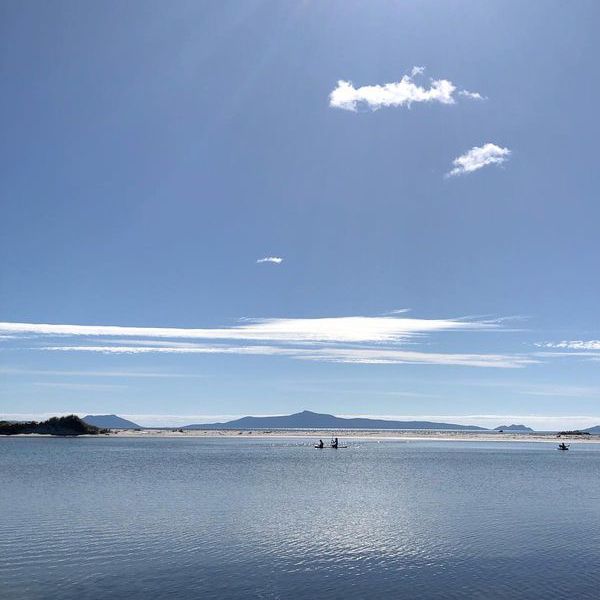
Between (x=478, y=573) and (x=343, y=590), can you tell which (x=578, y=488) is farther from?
(x=343, y=590)

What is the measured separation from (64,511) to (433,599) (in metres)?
31.2

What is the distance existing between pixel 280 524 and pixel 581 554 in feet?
62.2

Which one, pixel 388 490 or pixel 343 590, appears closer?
pixel 343 590

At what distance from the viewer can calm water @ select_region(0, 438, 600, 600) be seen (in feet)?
88.5

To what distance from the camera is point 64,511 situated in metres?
45.3

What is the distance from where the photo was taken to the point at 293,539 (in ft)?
119

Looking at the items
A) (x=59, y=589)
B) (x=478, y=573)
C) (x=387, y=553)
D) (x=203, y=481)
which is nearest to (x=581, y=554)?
(x=478, y=573)

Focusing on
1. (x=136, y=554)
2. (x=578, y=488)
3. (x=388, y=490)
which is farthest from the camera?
(x=578, y=488)

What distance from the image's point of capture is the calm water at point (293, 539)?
26969 millimetres

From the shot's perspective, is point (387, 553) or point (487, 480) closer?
point (387, 553)

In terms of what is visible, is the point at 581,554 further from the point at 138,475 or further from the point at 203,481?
the point at 138,475

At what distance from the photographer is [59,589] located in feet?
84.5

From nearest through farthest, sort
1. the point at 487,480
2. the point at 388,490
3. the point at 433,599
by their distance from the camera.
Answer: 1. the point at 433,599
2. the point at 388,490
3. the point at 487,480

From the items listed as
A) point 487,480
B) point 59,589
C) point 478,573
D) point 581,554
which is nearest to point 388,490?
point 487,480
